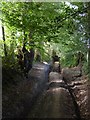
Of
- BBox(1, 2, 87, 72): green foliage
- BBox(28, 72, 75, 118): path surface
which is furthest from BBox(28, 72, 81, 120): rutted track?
BBox(1, 2, 87, 72): green foliage

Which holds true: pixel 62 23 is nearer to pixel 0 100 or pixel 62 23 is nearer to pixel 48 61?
pixel 0 100

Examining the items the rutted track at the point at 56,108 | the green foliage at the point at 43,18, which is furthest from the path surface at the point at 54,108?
the green foliage at the point at 43,18

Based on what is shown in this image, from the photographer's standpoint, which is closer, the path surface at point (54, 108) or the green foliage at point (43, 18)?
the path surface at point (54, 108)

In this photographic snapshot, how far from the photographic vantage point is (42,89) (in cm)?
1436

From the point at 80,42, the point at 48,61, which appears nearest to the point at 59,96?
the point at 80,42

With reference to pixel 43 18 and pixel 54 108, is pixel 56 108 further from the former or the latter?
pixel 43 18

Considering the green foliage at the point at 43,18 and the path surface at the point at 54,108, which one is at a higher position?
the green foliage at the point at 43,18

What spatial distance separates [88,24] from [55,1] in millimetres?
2012

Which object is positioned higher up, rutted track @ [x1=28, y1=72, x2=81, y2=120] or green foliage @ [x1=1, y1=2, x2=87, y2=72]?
green foliage @ [x1=1, y1=2, x2=87, y2=72]

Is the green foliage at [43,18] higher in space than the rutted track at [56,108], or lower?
higher

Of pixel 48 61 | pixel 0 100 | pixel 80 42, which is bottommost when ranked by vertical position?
pixel 48 61

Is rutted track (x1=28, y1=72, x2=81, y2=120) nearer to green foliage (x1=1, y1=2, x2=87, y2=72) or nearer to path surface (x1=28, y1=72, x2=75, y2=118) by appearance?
path surface (x1=28, y1=72, x2=75, y2=118)

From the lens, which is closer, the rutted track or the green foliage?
the rutted track

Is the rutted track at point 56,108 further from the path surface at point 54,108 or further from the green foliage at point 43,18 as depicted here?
the green foliage at point 43,18
